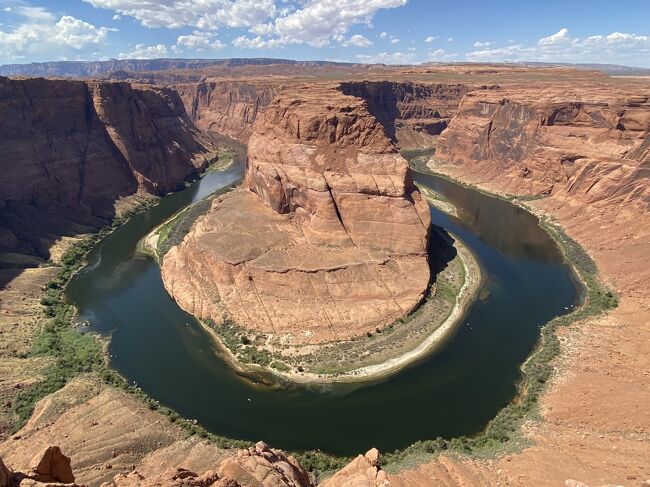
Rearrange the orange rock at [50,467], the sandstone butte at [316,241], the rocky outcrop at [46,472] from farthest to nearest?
1. the sandstone butte at [316,241]
2. the orange rock at [50,467]
3. the rocky outcrop at [46,472]

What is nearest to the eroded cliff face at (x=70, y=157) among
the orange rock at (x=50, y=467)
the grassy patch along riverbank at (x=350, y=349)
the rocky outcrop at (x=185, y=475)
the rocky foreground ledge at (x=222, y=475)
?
the grassy patch along riverbank at (x=350, y=349)

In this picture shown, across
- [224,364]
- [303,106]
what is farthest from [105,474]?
[303,106]

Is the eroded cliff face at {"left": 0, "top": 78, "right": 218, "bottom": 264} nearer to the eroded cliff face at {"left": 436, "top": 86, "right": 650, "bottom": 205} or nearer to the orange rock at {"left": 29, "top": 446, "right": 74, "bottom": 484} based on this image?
the orange rock at {"left": 29, "top": 446, "right": 74, "bottom": 484}

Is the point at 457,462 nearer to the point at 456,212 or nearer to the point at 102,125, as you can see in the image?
the point at 456,212

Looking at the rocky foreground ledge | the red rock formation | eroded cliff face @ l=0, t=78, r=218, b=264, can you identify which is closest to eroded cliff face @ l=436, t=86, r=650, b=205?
the rocky foreground ledge

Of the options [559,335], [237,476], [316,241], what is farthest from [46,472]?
[559,335]

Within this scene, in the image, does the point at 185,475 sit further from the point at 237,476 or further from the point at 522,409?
the point at 522,409

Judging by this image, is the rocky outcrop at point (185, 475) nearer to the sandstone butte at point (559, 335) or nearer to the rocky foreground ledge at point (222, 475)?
the rocky foreground ledge at point (222, 475)

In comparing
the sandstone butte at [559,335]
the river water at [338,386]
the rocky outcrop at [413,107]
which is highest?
the rocky outcrop at [413,107]

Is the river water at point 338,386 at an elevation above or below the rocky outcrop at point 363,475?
below
